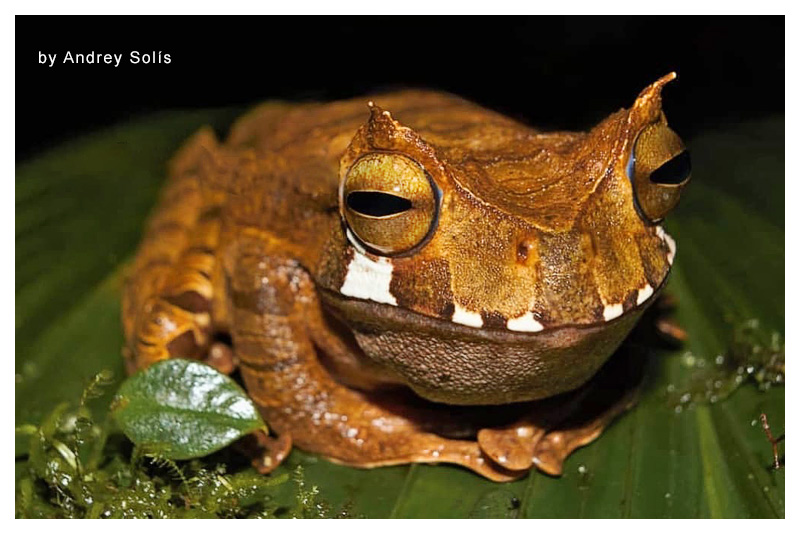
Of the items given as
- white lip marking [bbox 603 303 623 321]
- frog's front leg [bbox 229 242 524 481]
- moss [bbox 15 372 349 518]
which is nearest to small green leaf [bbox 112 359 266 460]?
moss [bbox 15 372 349 518]

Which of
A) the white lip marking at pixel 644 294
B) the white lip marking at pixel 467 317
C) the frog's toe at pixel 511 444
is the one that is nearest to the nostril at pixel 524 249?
the white lip marking at pixel 467 317

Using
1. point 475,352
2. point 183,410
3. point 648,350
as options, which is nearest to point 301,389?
point 183,410

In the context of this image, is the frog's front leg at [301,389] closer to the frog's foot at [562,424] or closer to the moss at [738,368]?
the frog's foot at [562,424]

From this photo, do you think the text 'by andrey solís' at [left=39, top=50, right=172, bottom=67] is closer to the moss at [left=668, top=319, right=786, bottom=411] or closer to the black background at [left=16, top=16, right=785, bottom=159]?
the black background at [left=16, top=16, right=785, bottom=159]

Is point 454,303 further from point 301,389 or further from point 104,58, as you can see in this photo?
point 104,58

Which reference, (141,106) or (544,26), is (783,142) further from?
(141,106)

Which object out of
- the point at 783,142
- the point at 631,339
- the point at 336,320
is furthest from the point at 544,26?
the point at 336,320
